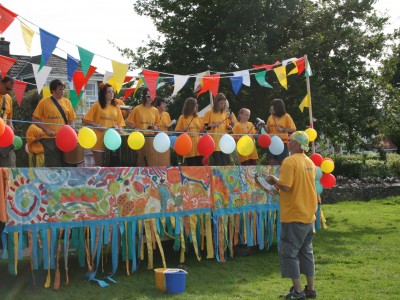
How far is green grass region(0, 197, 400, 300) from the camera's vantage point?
5.68 meters

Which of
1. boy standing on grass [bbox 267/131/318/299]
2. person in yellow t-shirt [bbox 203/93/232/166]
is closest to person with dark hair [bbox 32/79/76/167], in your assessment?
person in yellow t-shirt [bbox 203/93/232/166]

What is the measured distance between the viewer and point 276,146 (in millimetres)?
8141

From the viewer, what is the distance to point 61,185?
18.9ft

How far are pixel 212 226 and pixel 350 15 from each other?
11.0 metres

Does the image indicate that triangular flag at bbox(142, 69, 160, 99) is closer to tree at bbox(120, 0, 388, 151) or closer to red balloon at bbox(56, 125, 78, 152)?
red balloon at bbox(56, 125, 78, 152)

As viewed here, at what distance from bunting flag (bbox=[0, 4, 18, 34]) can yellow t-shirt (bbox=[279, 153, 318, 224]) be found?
3156 mm

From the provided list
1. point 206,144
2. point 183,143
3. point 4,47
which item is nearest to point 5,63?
point 183,143

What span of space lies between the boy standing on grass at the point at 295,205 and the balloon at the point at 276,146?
263cm

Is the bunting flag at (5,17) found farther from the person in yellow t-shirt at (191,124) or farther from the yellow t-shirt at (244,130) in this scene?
the yellow t-shirt at (244,130)

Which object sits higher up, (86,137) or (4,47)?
(4,47)

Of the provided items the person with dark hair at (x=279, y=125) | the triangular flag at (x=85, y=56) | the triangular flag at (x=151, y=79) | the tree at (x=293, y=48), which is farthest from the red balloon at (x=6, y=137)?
the tree at (x=293, y=48)

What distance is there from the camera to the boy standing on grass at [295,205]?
17.5 ft

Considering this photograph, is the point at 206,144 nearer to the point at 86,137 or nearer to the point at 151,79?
the point at 151,79

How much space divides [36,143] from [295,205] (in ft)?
11.1
